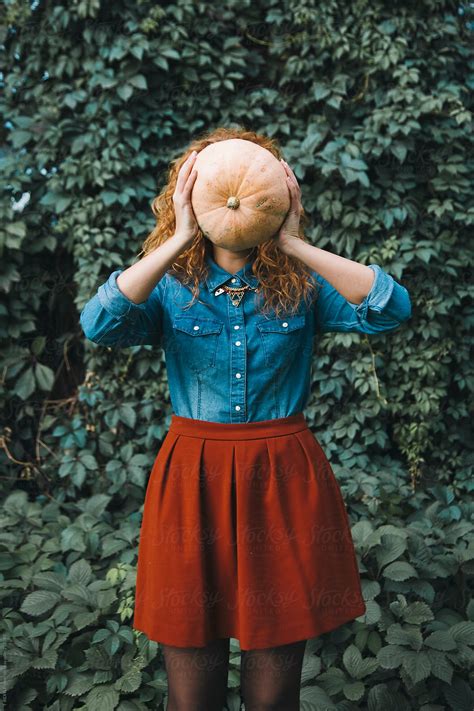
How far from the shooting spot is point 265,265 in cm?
191

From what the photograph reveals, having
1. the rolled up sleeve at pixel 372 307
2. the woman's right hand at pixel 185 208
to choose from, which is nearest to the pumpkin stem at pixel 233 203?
the woman's right hand at pixel 185 208

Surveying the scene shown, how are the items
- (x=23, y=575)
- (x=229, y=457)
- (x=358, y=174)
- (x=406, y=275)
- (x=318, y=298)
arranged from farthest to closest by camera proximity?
(x=406, y=275), (x=358, y=174), (x=23, y=575), (x=318, y=298), (x=229, y=457)

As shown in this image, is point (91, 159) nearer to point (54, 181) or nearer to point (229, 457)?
point (54, 181)

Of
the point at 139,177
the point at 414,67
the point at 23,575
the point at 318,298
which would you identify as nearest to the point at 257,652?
the point at 318,298

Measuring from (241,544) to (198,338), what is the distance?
0.56 m

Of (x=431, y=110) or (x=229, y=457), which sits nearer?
(x=229, y=457)

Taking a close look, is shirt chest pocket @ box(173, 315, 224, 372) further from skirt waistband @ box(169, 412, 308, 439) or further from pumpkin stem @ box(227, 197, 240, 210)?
pumpkin stem @ box(227, 197, 240, 210)

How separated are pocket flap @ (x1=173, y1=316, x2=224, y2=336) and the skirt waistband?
246 mm

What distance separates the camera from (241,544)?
1769mm

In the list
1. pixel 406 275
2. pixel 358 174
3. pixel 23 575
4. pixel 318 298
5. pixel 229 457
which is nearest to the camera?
pixel 229 457

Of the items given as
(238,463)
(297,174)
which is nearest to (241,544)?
(238,463)

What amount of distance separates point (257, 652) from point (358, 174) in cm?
264

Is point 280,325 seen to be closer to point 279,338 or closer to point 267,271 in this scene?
point 279,338

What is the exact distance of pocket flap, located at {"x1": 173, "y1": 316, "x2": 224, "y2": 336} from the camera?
6.01 ft
